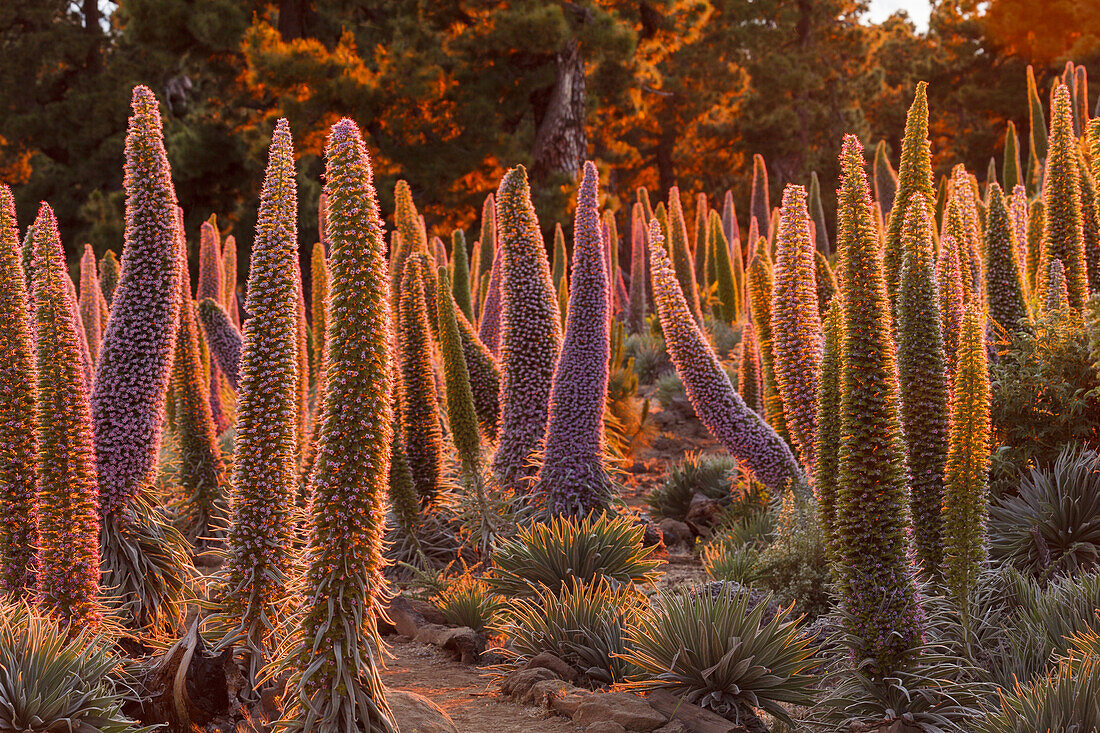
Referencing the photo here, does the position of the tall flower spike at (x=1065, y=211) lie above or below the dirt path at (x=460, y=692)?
A: above

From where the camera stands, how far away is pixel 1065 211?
5469 mm

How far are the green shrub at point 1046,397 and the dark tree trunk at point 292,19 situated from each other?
18613 millimetres

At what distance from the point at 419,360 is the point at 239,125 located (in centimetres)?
1824

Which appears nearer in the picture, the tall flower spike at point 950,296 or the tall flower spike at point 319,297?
the tall flower spike at point 950,296

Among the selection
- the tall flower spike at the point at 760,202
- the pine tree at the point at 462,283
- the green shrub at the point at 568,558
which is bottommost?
the green shrub at the point at 568,558

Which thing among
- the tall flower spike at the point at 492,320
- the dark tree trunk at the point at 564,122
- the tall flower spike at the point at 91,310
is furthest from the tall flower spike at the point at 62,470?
the dark tree trunk at the point at 564,122

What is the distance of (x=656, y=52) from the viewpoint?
2058cm

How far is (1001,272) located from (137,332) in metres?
4.77

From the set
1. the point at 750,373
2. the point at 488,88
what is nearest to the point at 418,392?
the point at 750,373

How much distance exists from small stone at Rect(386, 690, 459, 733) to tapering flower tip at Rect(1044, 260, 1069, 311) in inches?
157

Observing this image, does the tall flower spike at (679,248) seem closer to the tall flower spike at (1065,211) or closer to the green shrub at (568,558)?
the tall flower spike at (1065,211)

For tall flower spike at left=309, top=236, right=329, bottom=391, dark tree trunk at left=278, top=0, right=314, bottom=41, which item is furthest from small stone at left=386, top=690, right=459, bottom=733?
dark tree trunk at left=278, top=0, right=314, bottom=41

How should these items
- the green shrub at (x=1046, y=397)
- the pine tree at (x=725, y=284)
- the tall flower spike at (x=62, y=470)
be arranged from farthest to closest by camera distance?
the pine tree at (x=725, y=284) < the green shrub at (x=1046, y=397) < the tall flower spike at (x=62, y=470)

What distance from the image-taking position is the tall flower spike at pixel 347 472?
2.95 m
